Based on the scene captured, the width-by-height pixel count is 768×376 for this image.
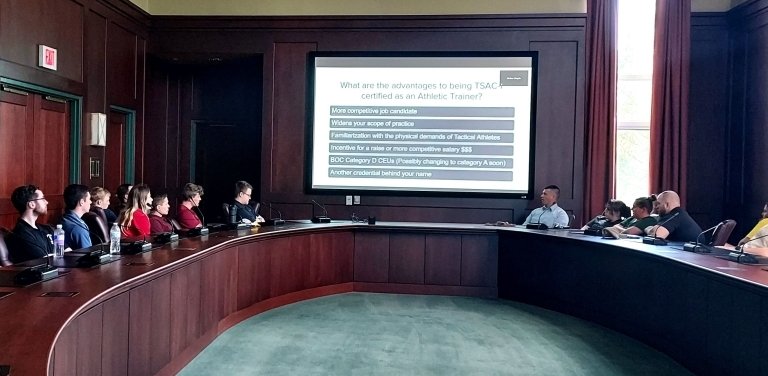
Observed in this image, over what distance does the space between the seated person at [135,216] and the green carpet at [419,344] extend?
106 cm

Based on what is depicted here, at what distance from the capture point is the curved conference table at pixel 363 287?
225 centimetres

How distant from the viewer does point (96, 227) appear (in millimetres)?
4352

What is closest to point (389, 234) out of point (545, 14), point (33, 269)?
Answer: point (545, 14)

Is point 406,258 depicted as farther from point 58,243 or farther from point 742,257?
point 58,243

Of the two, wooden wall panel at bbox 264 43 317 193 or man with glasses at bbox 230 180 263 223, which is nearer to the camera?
man with glasses at bbox 230 180 263 223

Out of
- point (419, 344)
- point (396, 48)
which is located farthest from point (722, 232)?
point (396, 48)

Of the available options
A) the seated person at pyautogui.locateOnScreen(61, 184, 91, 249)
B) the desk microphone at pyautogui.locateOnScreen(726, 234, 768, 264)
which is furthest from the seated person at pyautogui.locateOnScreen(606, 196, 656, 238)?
the seated person at pyautogui.locateOnScreen(61, 184, 91, 249)

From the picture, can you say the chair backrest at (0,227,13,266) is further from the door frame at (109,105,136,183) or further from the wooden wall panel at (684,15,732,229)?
the wooden wall panel at (684,15,732,229)

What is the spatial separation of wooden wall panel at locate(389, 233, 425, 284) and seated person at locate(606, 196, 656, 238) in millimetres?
1824

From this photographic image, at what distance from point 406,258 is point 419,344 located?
6.19 ft

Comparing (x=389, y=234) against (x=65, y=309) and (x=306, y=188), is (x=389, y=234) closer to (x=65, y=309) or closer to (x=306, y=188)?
(x=306, y=188)

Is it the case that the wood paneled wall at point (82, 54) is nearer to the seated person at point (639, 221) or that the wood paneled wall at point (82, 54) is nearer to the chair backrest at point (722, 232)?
the seated person at point (639, 221)

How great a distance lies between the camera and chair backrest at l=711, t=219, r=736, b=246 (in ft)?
14.5

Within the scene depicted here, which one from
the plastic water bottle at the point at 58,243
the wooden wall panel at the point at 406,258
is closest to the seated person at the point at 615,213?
the wooden wall panel at the point at 406,258
